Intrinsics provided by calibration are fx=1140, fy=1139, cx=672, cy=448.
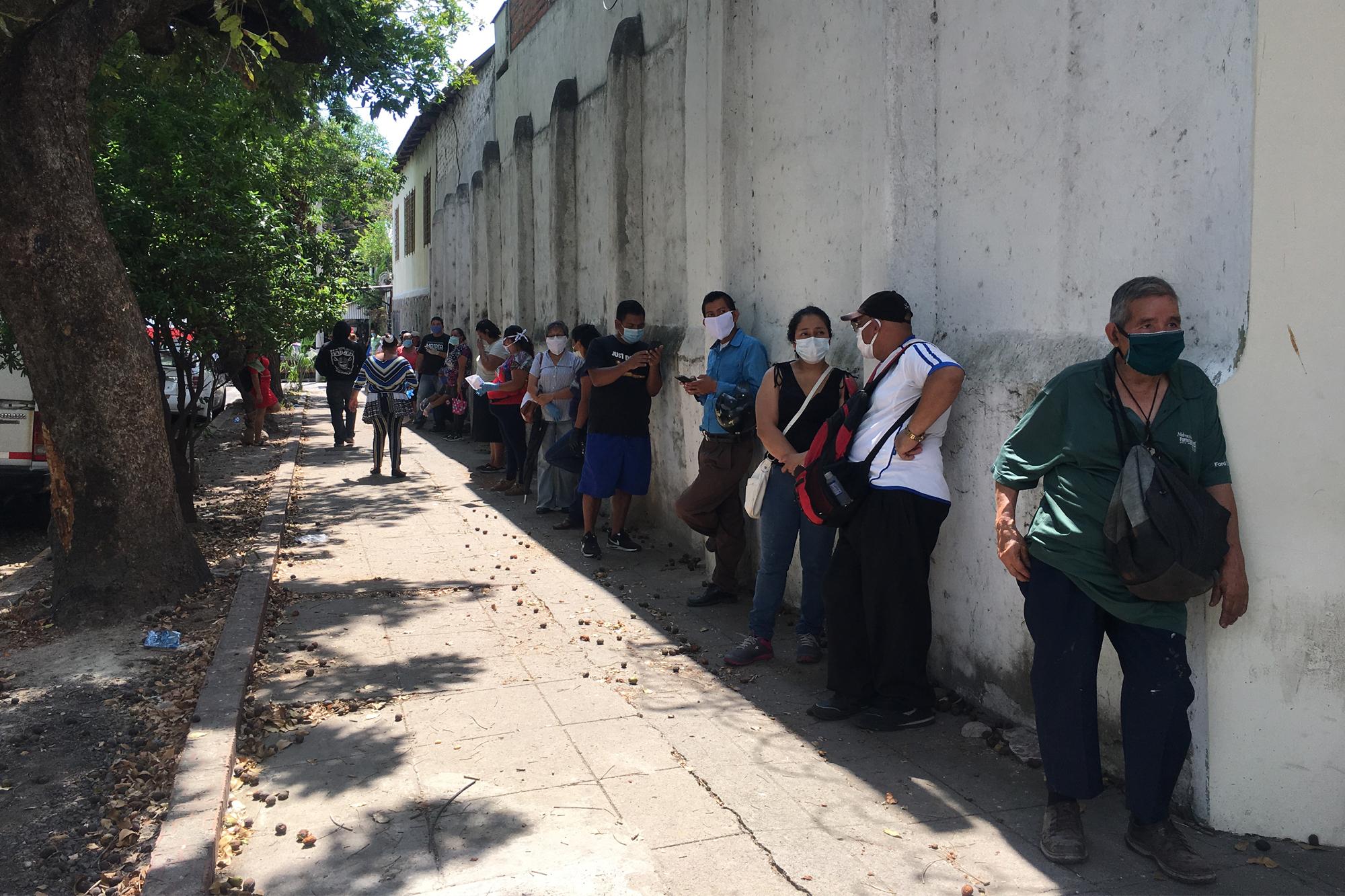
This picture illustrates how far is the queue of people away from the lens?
3557mm

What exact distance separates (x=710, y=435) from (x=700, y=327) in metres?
1.43

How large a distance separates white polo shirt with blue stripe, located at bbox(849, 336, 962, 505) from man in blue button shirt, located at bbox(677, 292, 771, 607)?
1.76 metres

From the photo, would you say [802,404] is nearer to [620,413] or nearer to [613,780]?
[613,780]

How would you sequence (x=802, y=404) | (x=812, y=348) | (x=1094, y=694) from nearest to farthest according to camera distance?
(x=1094, y=694) < (x=812, y=348) < (x=802, y=404)

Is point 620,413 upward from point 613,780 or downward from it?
upward

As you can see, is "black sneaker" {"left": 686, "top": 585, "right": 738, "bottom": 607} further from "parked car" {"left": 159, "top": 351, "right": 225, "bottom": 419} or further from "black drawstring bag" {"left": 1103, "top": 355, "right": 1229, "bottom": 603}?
"parked car" {"left": 159, "top": 351, "right": 225, "bottom": 419}

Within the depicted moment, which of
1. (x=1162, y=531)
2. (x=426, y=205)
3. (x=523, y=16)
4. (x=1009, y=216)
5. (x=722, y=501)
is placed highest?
(x=523, y=16)

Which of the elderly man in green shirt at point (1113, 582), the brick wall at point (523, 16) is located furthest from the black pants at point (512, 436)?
the elderly man in green shirt at point (1113, 582)

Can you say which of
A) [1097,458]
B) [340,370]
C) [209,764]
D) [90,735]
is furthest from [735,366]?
[340,370]

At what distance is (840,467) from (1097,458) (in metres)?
1.45

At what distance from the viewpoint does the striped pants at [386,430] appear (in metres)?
12.7

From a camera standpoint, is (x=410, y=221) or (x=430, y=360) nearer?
(x=430, y=360)

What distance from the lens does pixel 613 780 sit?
14.3 ft

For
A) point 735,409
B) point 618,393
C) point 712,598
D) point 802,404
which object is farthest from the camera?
point 618,393
